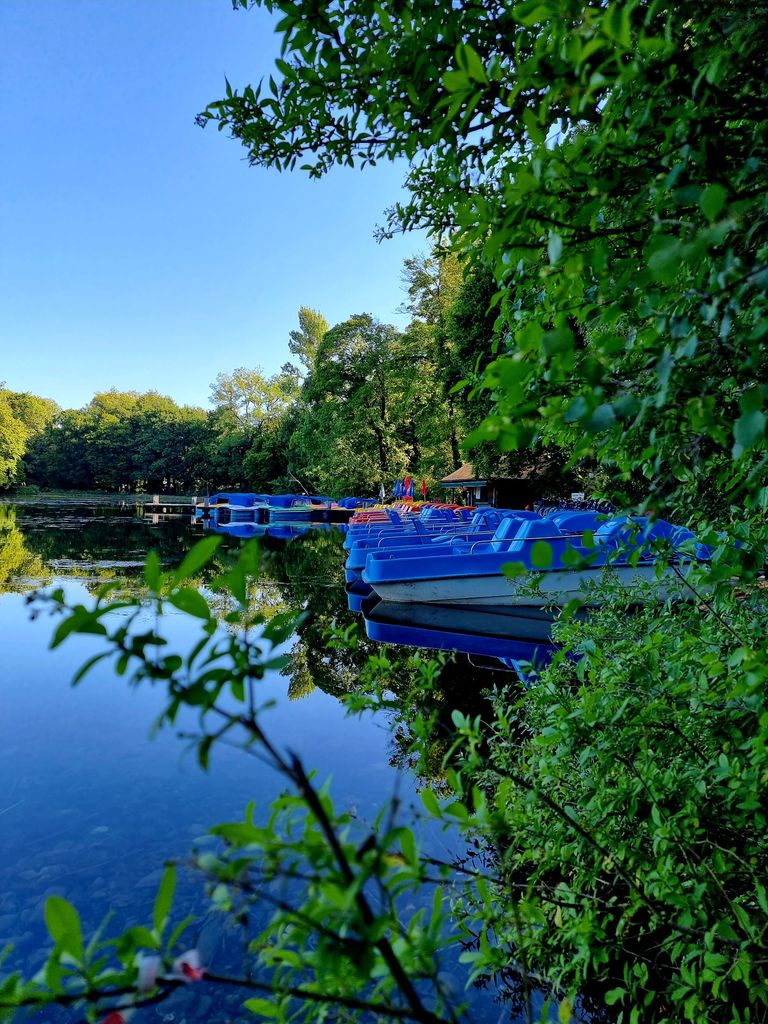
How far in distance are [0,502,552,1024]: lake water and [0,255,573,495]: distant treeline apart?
12.7ft

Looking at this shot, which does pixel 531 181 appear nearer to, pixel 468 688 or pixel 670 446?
pixel 670 446

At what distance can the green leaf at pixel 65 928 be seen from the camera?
726 mm

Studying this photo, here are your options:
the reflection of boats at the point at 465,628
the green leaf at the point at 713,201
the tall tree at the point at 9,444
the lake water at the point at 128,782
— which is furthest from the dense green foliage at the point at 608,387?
the tall tree at the point at 9,444

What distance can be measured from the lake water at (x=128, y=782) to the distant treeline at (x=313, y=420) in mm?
3862

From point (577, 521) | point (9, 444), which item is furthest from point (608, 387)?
point (9, 444)

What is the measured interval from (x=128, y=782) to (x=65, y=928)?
555 cm

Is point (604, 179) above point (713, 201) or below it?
above

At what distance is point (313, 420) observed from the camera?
4459 centimetres

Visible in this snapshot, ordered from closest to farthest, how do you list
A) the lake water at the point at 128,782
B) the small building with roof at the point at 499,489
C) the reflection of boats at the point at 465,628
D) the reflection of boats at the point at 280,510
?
the lake water at the point at 128,782 < the reflection of boats at the point at 465,628 < the small building with roof at the point at 499,489 < the reflection of boats at the point at 280,510

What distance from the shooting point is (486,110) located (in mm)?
2148

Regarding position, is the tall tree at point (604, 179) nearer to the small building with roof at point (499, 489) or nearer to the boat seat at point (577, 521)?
the boat seat at point (577, 521)

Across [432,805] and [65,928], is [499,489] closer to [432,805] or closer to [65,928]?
[432,805]

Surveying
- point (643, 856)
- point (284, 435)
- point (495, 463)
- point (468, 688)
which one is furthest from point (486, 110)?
point (284, 435)

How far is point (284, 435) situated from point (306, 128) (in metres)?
55.7
